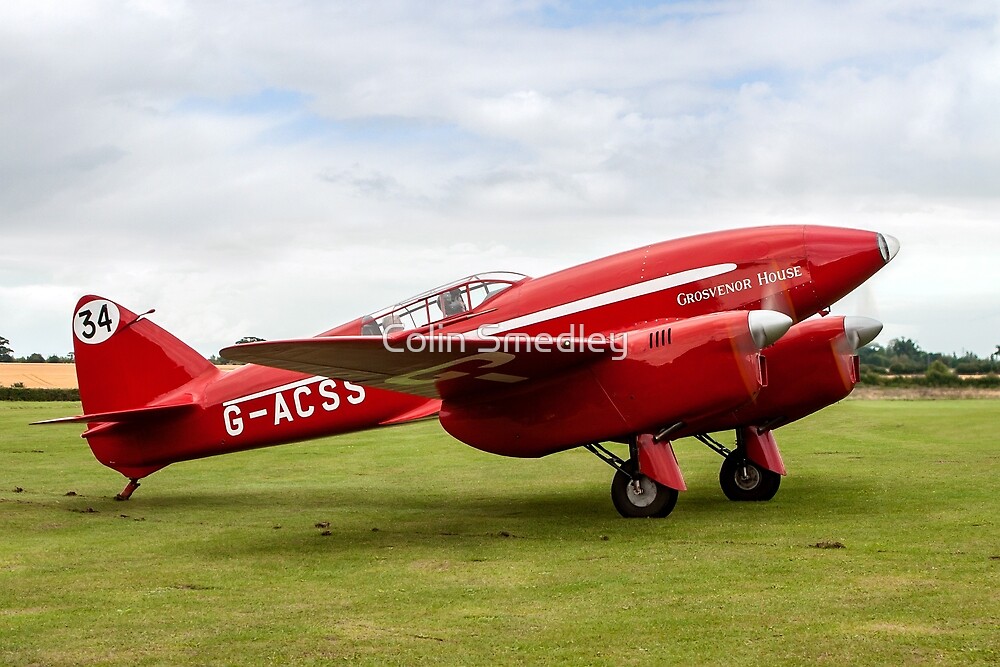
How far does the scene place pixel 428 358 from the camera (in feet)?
32.1

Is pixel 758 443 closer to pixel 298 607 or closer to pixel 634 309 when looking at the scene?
pixel 634 309

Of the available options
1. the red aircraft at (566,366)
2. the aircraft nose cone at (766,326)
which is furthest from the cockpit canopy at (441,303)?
the aircraft nose cone at (766,326)

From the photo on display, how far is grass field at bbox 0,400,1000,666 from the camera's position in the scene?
5.78 metres

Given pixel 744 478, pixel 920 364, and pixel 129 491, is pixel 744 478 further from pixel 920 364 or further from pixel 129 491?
pixel 920 364

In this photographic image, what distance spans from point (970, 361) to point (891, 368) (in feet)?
15.5

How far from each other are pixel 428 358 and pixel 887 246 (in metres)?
5.27

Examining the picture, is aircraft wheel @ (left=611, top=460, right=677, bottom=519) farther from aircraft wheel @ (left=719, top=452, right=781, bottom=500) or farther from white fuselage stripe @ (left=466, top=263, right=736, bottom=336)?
aircraft wheel @ (left=719, top=452, right=781, bottom=500)

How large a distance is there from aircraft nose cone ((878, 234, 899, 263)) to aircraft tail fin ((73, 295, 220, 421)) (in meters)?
8.52

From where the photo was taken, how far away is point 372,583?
7.80 metres

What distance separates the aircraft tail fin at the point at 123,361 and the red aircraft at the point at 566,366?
2 centimetres

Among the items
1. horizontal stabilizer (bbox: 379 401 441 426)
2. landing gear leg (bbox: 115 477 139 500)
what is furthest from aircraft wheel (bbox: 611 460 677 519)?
landing gear leg (bbox: 115 477 139 500)

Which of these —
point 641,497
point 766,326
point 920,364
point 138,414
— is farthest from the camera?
point 920,364

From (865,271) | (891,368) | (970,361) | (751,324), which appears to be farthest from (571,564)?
(970,361)

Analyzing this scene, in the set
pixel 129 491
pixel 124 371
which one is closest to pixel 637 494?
pixel 129 491
